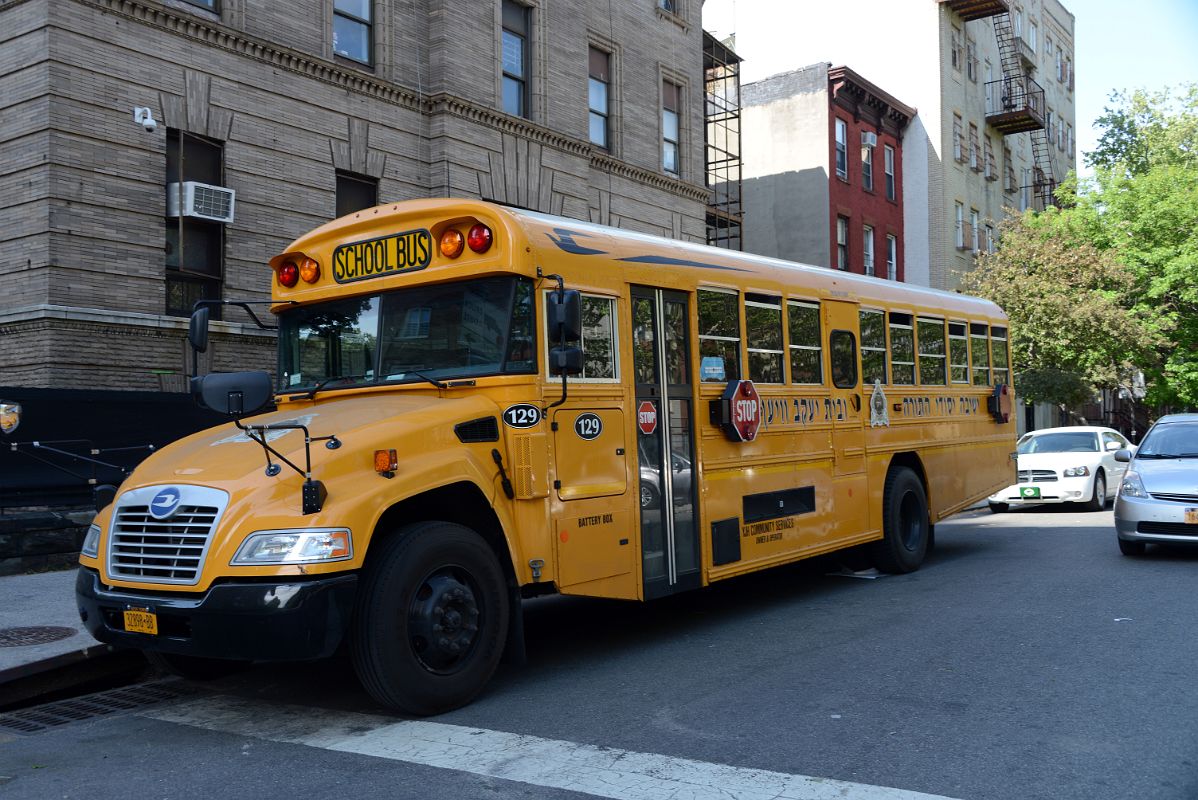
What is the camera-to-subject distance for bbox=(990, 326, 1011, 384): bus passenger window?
13.5 m

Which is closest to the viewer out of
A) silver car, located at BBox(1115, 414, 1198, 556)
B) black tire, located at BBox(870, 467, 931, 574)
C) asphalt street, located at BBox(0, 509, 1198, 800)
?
asphalt street, located at BBox(0, 509, 1198, 800)

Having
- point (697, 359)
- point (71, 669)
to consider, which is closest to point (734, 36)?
point (697, 359)

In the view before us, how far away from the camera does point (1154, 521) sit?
11.0 m

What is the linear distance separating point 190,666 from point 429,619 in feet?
6.51

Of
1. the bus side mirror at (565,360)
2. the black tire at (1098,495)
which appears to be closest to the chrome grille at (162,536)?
the bus side mirror at (565,360)

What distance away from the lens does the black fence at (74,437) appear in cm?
1096

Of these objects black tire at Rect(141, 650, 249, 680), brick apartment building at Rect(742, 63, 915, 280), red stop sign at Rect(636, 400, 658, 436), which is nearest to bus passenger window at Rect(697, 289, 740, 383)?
red stop sign at Rect(636, 400, 658, 436)

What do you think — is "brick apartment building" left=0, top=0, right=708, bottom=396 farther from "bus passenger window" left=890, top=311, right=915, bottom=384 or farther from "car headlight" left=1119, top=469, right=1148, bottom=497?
"car headlight" left=1119, top=469, right=1148, bottom=497

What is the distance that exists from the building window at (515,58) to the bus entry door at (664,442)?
11718mm

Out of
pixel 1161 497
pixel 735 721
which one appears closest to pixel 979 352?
pixel 1161 497

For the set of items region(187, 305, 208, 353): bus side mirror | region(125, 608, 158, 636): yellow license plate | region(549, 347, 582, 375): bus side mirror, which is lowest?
region(125, 608, 158, 636): yellow license plate

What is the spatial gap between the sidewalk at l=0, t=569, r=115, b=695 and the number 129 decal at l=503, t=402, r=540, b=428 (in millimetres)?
3271

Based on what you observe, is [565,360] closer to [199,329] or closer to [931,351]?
[199,329]

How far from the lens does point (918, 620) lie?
839cm
